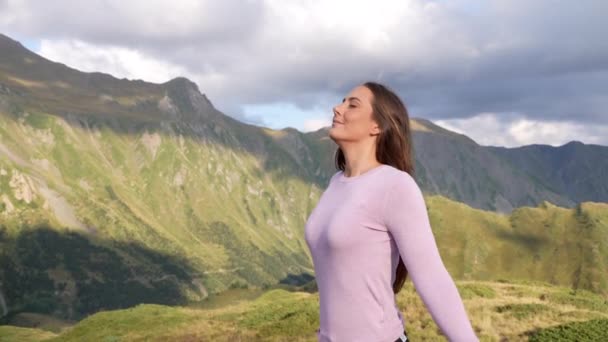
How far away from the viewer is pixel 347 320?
5371 millimetres

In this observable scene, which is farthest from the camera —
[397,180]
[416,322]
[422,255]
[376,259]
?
[416,322]

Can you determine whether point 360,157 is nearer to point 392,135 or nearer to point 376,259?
point 392,135

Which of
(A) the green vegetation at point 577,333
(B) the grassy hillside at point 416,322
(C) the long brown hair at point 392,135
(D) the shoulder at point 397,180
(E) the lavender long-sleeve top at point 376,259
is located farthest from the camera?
(B) the grassy hillside at point 416,322

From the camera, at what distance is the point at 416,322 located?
2333cm

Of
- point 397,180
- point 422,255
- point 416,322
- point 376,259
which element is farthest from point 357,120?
point 416,322

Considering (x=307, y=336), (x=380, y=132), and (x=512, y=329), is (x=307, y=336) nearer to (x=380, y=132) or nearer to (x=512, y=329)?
(x=512, y=329)

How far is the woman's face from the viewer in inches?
228

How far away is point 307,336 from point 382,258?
19.0 m

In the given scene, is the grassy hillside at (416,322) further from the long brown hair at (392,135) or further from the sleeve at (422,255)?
the sleeve at (422,255)

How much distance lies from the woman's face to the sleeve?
78 cm

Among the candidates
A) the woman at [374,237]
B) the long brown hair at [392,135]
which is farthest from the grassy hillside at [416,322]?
Answer: the woman at [374,237]

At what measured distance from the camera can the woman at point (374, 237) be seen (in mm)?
5020

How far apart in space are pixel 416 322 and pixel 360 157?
1896 centimetres

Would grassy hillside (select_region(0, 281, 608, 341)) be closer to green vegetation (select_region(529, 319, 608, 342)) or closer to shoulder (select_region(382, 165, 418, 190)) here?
green vegetation (select_region(529, 319, 608, 342))
